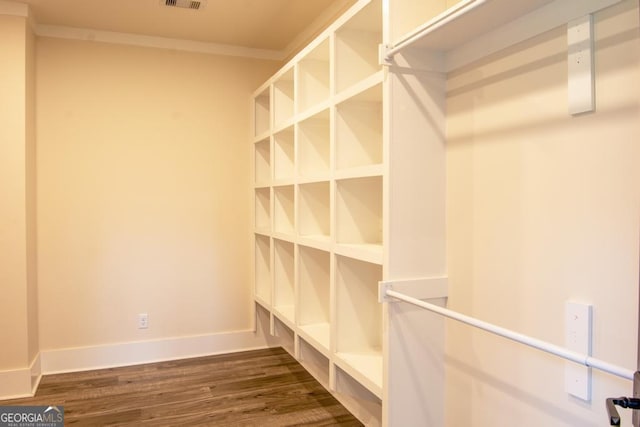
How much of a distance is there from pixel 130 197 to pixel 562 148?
3093mm

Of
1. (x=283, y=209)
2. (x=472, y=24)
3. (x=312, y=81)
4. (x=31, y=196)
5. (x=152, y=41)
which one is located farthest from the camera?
(x=152, y=41)

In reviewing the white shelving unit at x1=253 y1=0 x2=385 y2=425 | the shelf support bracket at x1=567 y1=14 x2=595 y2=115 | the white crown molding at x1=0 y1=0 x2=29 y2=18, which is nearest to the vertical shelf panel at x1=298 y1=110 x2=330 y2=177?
the white shelving unit at x1=253 y1=0 x2=385 y2=425

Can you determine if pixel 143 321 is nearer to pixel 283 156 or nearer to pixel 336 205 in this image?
pixel 283 156

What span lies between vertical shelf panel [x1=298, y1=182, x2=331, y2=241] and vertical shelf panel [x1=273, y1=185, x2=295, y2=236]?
411mm

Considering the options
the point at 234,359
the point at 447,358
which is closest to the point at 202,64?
the point at 234,359

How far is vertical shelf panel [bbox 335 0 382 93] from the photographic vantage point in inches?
86.8

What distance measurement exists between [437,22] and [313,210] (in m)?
1.55

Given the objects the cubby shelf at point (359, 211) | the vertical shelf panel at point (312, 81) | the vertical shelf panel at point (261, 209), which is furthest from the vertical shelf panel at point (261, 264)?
the cubby shelf at point (359, 211)

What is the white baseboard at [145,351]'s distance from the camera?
335 centimetres

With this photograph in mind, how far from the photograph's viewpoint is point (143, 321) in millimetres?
3562

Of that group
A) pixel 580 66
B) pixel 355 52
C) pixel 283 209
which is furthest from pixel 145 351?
pixel 580 66

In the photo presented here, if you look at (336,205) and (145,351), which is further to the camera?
(145,351)

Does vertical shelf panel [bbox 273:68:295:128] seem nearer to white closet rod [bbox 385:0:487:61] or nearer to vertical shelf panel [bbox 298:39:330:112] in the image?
vertical shelf panel [bbox 298:39:330:112]

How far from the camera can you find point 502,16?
1489 mm
